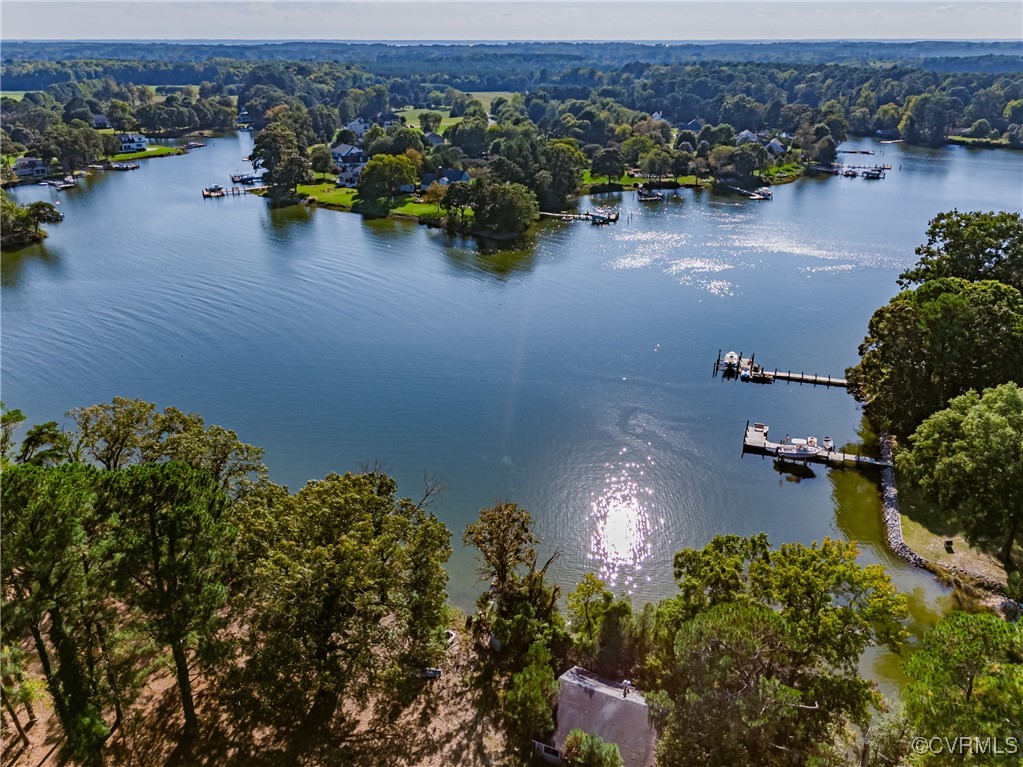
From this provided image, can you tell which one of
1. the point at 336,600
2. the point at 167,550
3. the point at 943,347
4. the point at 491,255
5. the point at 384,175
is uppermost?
the point at 167,550

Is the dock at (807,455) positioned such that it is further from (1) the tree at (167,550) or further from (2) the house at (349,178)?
(2) the house at (349,178)

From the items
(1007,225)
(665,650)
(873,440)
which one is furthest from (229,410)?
(1007,225)

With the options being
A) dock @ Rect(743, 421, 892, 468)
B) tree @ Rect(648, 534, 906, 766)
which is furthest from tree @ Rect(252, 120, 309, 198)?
Result: tree @ Rect(648, 534, 906, 766)

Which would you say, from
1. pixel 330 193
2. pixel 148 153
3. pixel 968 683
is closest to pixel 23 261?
pixel 330 193

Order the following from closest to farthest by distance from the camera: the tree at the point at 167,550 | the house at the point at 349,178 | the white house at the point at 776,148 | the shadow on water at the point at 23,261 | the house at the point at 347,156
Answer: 1. the tree at the point at 167,550
2. the shadow on water at the point at 23,261
3. the house at the point at 349,178
4. the house at the point at 347,156
5. the white house at the point at 776,148

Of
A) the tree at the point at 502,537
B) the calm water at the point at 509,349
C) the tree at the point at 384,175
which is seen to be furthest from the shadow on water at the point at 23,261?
the tree at the point at 502,537

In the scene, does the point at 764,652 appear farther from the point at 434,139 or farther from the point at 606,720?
the point at 434,139

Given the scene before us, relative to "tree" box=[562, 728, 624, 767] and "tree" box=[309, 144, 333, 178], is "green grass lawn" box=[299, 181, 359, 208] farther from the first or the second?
"tree" box=[562, 728, 624, 767]
